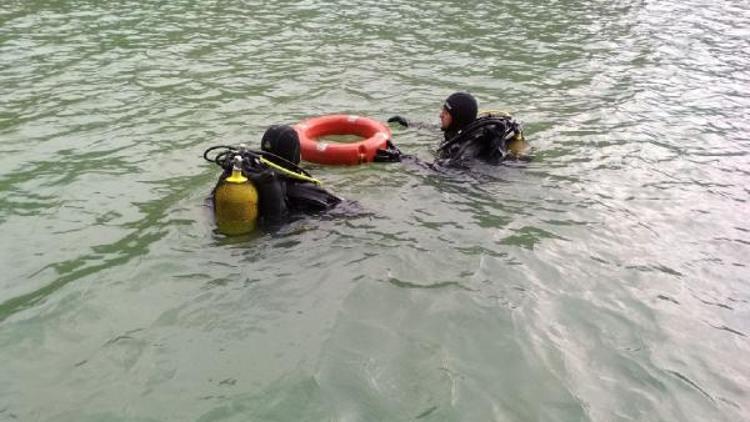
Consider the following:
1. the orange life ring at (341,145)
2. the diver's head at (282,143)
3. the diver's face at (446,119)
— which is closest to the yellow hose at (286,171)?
the diver's head at (282,143)

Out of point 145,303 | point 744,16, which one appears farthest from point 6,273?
point 744,16

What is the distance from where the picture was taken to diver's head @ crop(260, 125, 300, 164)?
6.07 meters

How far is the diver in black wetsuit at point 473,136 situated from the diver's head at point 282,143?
2.27 metres

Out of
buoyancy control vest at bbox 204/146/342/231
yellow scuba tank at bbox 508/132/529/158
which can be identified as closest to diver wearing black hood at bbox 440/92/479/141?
yellow scuba tank at bbox 508/132/529/158

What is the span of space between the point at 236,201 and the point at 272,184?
39cm

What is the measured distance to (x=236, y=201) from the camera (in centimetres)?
541

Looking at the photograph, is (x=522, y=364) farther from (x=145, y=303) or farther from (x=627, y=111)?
(x=627, y=111)

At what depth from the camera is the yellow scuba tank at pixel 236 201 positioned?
540 centimetres

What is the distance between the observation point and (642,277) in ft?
19.2

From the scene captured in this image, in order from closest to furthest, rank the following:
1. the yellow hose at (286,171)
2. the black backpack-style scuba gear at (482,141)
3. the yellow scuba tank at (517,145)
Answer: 1. the yellow hose at (286,171)
2. the black backpack-style scuba gear at (482,141)
3. the yellow scuba tank at (517,145)

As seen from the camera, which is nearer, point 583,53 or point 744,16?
point 583,53

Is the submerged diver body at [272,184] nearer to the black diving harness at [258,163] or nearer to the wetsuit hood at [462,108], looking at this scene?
the black diving harness at [258,163]

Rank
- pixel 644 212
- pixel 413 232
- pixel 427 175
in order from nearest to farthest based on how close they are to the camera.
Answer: pixel 413 232 → pixel 644 212 → pixel 427 175

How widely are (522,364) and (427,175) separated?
3.41 m
